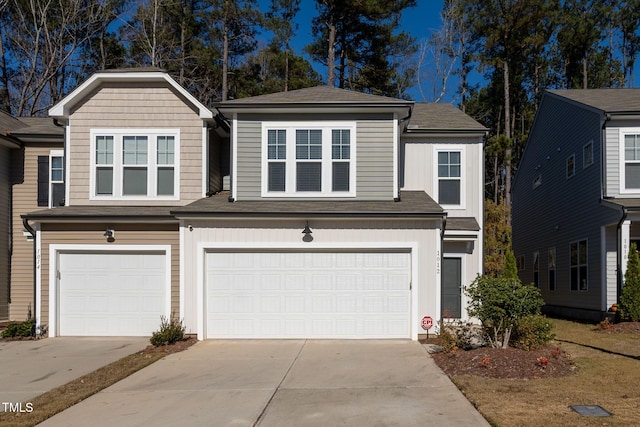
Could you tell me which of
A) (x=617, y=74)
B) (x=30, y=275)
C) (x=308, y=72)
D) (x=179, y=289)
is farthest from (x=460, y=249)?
(x=617, y=74)

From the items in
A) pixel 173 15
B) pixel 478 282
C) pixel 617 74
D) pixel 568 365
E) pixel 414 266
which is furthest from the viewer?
pixel 617 74

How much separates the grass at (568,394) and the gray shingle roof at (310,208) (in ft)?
14.2

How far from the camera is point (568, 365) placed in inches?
386

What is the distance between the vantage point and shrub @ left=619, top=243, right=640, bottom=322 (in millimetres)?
15172

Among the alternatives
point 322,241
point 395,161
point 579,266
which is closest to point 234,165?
point 322,241

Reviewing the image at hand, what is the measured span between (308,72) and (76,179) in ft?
61.8

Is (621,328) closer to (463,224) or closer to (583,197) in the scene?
(463,224)

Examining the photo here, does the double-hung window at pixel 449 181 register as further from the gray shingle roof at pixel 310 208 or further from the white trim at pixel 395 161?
the white trim at pixel 395 161

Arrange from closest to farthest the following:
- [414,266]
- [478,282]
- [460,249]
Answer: [478,282]
[414,266]
[460,249]

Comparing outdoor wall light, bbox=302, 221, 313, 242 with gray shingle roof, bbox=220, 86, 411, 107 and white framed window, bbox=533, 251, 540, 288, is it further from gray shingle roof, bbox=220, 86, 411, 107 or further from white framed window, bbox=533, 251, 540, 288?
white framed window, bbox=533, 251, 540, 288

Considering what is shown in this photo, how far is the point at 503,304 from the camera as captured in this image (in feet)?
33.3

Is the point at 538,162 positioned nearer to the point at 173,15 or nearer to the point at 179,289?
the point at 179,289

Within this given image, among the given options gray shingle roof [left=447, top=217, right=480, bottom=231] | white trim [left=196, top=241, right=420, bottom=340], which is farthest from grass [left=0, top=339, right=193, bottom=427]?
gray shingle roof [left=447, top=217, right=480, bottom=231]

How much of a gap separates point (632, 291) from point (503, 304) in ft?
22.7
